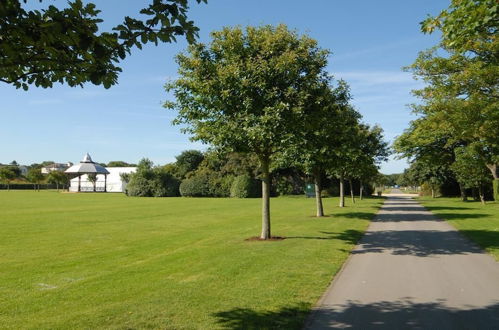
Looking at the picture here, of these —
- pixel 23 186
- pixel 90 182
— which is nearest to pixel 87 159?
pixel 90 182

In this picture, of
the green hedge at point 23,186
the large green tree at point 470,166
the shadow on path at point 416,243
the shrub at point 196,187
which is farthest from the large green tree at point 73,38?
the green hedge at point 23,186

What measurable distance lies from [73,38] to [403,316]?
5495 mm

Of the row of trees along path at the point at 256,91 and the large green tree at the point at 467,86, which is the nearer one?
the row of trees along path at the point at 256,91

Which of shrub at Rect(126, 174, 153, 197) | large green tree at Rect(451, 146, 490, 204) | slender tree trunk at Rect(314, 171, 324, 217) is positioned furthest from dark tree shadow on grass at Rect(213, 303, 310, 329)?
shrub at Rect(126, 174, 153, 197)

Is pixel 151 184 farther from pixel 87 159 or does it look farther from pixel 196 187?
pixel 87 159

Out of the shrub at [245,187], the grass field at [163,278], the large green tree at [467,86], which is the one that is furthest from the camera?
the shrub at [245,187]

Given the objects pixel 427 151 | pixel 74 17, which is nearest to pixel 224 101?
pixel 74 17

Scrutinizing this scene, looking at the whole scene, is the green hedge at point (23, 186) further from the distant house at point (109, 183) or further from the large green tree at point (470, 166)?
the large green tree at point (470, 166)

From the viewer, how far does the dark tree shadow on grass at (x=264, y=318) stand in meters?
5.52

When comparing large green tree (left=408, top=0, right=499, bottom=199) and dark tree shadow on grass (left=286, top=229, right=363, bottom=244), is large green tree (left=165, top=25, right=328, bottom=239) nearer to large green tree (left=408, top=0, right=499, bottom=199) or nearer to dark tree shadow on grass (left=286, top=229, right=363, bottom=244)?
dark tree shadow on grass (left=286, top=229, right=363, bottom=244)

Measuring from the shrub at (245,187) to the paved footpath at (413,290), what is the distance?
44410 mm

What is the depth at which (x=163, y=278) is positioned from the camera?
328 inches

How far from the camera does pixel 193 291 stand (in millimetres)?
7273

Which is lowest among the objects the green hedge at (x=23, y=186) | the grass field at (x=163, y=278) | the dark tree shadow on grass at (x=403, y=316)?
the dark tree shadow on grass at (x=403, y=316)
